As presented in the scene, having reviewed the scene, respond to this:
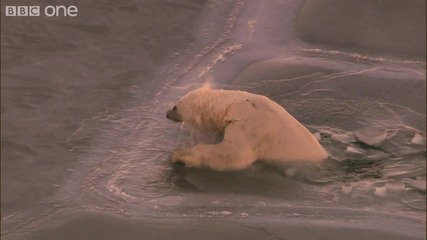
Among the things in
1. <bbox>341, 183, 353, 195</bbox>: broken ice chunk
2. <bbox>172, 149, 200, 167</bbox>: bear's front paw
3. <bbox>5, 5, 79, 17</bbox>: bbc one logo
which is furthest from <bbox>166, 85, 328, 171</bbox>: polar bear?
<bbox>5, 5, 79, 17</bbox>: bbc one logo

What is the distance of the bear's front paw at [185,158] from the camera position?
5492 millimetres

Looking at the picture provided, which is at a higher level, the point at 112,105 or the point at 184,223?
the point at 112,105

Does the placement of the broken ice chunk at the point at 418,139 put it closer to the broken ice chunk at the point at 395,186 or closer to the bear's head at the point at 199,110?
the broken ice chunk at the point at 395,186

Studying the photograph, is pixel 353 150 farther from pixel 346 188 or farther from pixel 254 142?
pixel 254 142

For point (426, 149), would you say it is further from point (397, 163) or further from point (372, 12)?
point (372, 12)

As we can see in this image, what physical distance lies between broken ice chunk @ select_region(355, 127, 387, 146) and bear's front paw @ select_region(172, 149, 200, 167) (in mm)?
1263

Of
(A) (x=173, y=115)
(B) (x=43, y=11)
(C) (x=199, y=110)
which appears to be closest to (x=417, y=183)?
(C) (x=199, y=110)

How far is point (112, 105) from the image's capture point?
21.2 ft

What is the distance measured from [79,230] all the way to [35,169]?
764 millimetres

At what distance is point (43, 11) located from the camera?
7641mm

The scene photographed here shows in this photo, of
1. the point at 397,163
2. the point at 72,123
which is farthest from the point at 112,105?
the point at 397,163

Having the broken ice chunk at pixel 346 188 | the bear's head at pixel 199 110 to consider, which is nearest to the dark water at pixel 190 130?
the broken ice chunk at pixel 346 188

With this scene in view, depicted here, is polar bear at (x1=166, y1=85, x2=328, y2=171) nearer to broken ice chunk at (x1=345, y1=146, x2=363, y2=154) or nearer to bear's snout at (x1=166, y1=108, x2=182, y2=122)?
broken ice chunk at (x1=345, y1=146, x2=363, y2=154)

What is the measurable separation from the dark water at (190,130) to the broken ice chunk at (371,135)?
5 cm
